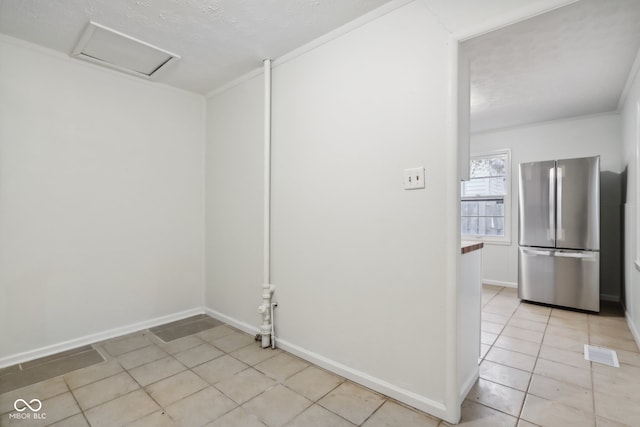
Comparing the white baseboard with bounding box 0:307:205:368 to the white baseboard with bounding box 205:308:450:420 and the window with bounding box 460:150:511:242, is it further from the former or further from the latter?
the window with bounding box 460:150:511:242

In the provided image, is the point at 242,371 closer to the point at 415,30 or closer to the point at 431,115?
the point at 431,115

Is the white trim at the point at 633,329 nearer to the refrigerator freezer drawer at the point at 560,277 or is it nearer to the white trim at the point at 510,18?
the refrigerator freezer drawer at the point at 560,277

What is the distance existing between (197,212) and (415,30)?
260 cm

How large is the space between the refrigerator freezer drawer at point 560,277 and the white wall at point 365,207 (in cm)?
292

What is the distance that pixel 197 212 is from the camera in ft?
10.8

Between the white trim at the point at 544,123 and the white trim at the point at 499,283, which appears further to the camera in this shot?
the white trim at the point at 499,283

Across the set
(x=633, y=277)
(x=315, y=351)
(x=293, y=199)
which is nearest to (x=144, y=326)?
(x=315, y=351)

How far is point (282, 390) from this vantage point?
190cm

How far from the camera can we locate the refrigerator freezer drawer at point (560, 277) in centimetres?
346

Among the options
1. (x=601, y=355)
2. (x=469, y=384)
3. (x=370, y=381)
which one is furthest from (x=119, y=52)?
(x=601, y=355)

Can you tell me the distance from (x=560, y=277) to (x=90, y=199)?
16.1 ft

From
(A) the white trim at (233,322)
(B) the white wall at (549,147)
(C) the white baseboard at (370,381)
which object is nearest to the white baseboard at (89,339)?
(A) the white trim at (233,322)

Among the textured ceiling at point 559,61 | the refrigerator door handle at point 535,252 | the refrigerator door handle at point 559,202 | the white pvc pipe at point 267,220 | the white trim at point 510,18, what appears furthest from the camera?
the refrigerator door handle at point 535,252

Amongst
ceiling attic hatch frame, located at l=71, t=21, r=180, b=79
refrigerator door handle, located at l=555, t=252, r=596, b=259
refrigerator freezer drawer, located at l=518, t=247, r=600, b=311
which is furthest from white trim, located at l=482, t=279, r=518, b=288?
ceiling attic hatch frame, located at l=71, t=21, r=180, b=79
